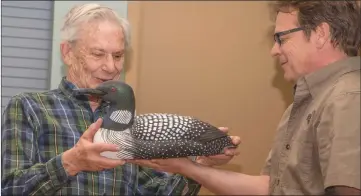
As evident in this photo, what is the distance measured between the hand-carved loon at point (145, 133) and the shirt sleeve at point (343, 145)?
0.27m

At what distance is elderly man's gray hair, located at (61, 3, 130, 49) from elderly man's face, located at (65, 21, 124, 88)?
0.02m

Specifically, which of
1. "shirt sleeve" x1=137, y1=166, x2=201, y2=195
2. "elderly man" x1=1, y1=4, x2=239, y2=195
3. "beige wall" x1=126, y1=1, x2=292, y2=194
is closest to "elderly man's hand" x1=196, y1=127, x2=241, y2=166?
"elderly man" x1=1, y1=4, x2=239, y2=195

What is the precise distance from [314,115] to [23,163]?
28.4 inches

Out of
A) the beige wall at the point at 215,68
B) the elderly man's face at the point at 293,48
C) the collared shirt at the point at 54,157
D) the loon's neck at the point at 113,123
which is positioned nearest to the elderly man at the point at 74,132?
the collared shirt at the point at 54,157

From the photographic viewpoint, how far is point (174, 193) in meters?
1.55

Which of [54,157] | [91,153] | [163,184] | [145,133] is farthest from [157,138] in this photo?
[163,184]

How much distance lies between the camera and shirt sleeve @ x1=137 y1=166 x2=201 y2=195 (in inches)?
60.7

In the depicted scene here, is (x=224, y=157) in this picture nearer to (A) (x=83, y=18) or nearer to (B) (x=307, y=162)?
(B) (x=307, y=162)

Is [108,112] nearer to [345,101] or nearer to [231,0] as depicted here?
[345,101]

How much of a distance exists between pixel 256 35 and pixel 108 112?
115 cm

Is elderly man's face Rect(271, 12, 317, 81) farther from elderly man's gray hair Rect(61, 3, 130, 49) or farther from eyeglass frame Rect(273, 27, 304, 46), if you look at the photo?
elderly man's gray hair Rect(61, 3, 130, 49)

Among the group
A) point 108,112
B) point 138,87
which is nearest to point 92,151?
point 108,112

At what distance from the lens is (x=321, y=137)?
3.55 ft

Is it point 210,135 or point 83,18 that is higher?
point 83,18
